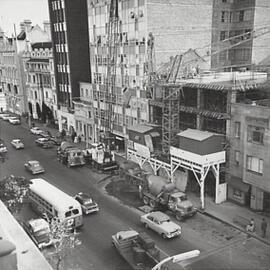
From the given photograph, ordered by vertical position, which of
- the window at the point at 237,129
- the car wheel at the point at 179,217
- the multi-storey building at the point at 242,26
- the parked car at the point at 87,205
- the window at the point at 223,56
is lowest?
the car wheel at the point at 179,217

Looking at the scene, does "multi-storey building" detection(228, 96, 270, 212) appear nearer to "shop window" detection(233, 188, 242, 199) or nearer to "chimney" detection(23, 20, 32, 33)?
"shop window" detection(233, 188, 242, 199)

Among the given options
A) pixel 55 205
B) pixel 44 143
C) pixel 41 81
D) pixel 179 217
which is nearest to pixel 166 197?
pixel 179 217

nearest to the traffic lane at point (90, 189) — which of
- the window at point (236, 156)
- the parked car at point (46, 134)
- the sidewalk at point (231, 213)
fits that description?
the parked car at point (46, 134)

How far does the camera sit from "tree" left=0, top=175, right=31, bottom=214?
115 feet

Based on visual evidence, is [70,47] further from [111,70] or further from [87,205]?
[87,205]

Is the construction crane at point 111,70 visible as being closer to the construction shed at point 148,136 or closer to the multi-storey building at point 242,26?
the construction shed at point 148,136

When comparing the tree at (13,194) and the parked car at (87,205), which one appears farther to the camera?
the tree at (13,194)

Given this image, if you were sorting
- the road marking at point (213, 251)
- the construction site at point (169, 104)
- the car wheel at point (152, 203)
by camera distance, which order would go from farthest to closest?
the construction site at point (169, 104)
the car wheel at point (152, 203)
the road marking at point (213, 251)

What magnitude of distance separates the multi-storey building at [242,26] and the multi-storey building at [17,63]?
163 feet

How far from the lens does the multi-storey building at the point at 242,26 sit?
55.5m

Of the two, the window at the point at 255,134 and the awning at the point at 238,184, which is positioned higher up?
the window at the point at 255,134

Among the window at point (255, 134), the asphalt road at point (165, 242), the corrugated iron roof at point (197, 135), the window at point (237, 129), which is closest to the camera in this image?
the asphalt road at point (165, 242)

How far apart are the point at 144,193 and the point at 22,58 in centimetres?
6627

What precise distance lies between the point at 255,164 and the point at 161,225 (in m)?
11.2
